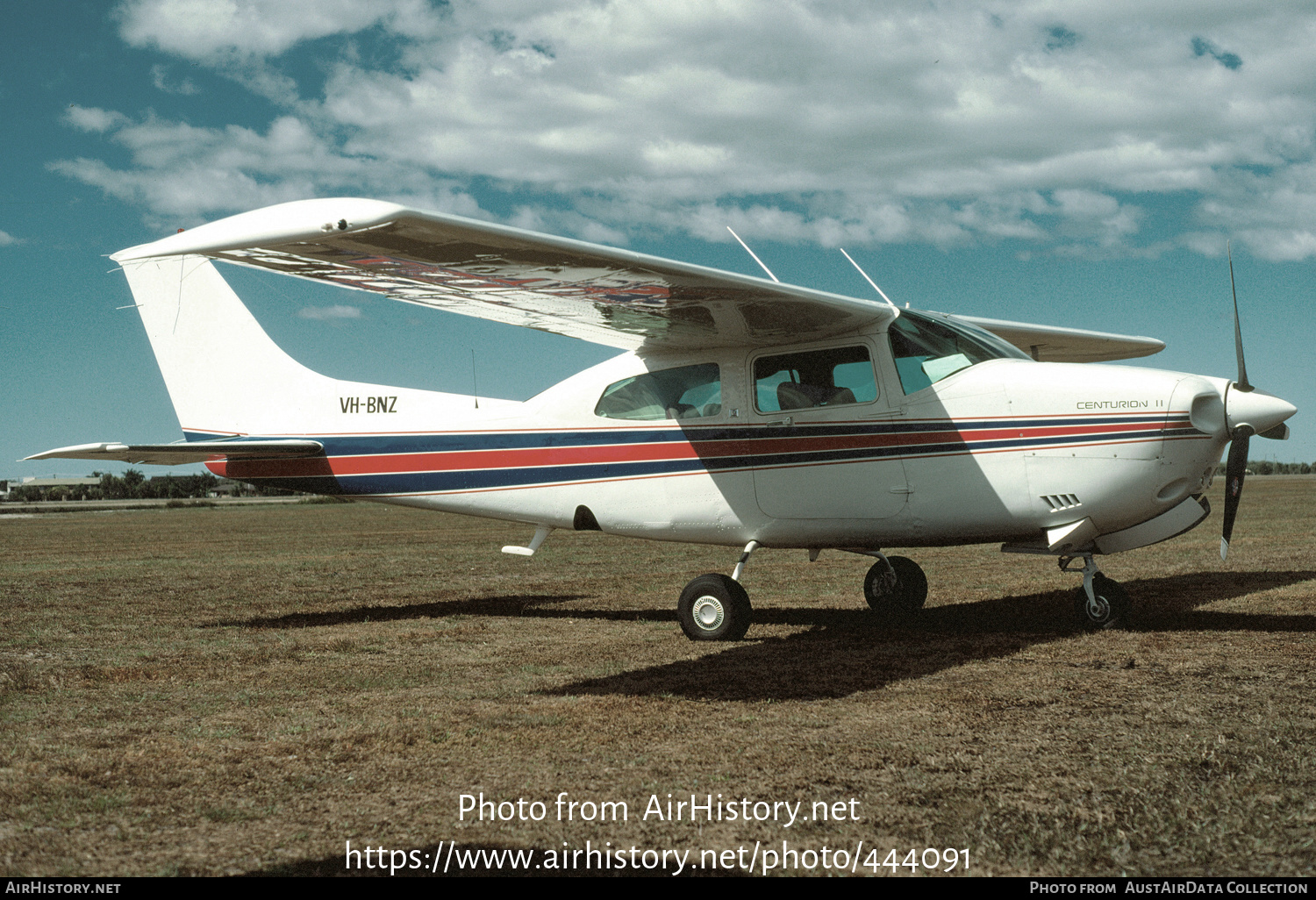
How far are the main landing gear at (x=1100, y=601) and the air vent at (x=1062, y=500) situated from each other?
2.68 feet

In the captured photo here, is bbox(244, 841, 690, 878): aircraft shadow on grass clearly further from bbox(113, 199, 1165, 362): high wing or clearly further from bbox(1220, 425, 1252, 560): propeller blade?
bbox(1220, 425, 1252, 560): propeller blade

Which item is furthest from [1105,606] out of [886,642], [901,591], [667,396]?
[667,396]

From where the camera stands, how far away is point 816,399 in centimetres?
830

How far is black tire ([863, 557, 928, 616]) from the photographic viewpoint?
981 centimetres

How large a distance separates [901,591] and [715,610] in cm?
247

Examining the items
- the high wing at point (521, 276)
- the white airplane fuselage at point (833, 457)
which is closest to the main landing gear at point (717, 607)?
the white airplane fuselage at point (833, 457)

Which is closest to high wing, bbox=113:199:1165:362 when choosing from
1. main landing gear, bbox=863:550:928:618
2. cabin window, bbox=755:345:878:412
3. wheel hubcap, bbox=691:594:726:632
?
cabin window, bbox=755:345:878:412

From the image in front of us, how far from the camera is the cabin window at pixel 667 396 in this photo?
8734 millimetres

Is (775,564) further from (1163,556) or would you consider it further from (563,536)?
(563,536)

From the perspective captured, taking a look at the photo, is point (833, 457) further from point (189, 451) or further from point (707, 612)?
point (189, 451)

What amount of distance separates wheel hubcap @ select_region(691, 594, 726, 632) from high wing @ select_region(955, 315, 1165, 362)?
4595 mm

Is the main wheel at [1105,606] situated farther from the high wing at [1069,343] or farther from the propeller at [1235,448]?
the high wing at [1069,343]

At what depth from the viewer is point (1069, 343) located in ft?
37.9

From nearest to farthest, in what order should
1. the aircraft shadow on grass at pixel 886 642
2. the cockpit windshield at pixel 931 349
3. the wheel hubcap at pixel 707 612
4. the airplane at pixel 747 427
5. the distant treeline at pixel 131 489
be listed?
the aircraft shadow on grass at pixel 886 642 < the airplane at pixel 747 427 < the cockpit windshield at pixel 931 349 < the wheel hubcap at pixel 707 612 < the distant treeline at pixel 131 489
